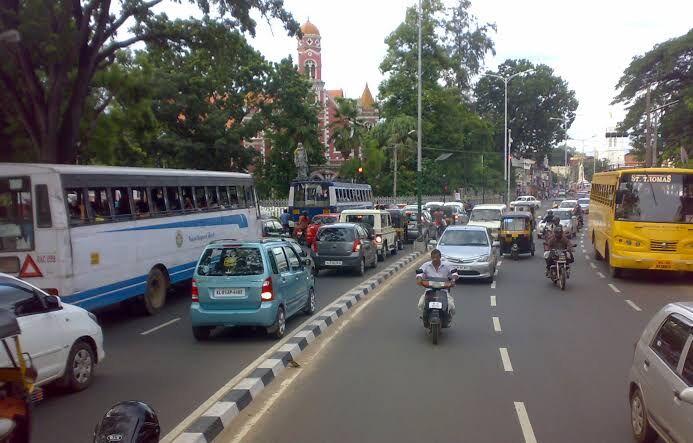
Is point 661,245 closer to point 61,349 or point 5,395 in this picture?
point 61,349

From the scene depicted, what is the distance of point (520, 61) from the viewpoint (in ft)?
248

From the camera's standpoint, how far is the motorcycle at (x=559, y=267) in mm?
17047

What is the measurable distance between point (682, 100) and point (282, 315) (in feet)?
127

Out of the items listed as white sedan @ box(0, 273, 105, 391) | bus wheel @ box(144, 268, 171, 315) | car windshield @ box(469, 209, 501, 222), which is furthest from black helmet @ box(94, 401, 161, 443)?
car windshield @ box(469, 209, 501, 222)

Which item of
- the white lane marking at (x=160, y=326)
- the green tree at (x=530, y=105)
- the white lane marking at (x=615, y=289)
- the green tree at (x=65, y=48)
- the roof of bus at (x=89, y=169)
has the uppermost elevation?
Answer: the green tree at (x=530, y=105)

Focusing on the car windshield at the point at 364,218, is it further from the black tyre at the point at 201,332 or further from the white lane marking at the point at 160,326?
the black tyre at the point at 201,332

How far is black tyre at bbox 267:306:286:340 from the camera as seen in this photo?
10.7 m

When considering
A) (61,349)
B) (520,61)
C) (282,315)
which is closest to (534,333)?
(282,315)

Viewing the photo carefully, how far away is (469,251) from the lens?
18500mm

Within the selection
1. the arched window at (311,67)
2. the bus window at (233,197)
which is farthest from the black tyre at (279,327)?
the arched window at (311,67)

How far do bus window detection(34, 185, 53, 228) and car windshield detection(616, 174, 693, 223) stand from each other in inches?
589

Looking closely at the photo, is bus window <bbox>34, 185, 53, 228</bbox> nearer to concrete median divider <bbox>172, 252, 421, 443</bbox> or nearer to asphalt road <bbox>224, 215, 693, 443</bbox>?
concrete median divider <bbox>172, 252, 421, 443</bbox>

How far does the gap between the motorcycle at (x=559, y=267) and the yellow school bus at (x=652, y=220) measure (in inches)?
80.4

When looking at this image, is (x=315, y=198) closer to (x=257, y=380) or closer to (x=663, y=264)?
(x=663, y=264)
